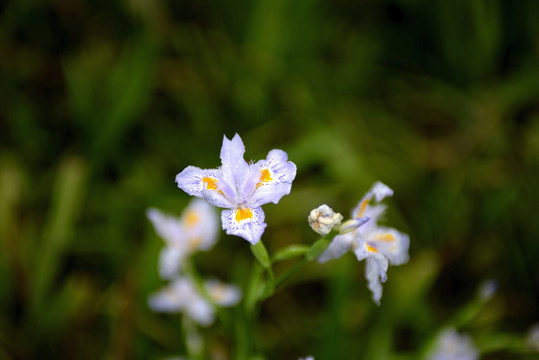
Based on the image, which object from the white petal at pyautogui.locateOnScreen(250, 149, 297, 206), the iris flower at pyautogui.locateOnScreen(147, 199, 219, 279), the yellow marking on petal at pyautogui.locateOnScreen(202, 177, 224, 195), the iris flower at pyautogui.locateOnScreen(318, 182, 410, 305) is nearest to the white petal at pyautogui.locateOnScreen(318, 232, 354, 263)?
the iris flower at pyautogui.locateOnScreen(318, 182, 410, 305)

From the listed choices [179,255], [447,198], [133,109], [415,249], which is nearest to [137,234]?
[133,109]

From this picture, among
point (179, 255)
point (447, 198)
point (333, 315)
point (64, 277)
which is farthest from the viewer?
point (447, 198)

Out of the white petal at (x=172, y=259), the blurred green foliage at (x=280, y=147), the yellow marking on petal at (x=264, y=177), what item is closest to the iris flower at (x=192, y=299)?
the white petal at (x=172, y=259)

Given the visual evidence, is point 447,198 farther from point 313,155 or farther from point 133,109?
point 133,109

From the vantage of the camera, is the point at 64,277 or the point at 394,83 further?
the point at 394,83

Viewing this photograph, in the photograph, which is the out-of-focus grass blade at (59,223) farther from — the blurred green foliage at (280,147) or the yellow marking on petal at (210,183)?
the yellow marking on petal at (210,183)

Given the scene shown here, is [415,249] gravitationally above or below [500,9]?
below

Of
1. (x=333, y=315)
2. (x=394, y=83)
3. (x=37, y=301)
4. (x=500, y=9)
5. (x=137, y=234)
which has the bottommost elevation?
(x=333, y=315)

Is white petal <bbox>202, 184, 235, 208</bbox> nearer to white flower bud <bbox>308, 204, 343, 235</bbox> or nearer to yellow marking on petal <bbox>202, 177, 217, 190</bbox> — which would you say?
yellow marking on petal <bbox>202, 177, 217, 190</bbox>
